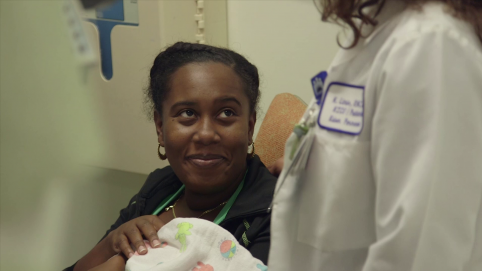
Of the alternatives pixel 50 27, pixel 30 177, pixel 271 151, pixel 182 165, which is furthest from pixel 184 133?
pixel 30 177

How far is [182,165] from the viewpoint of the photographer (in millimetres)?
1070

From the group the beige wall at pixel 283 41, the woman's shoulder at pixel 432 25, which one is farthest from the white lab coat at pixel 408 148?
the beige wall at pixel 283 41

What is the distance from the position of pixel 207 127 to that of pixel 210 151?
49 mm

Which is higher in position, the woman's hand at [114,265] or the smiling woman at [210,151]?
the smiling woman at [210,151]

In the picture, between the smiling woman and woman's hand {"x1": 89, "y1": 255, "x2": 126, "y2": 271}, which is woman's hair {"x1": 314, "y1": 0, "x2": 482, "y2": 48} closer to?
the smiling woman

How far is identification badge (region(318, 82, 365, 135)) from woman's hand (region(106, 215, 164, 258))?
0.50 m

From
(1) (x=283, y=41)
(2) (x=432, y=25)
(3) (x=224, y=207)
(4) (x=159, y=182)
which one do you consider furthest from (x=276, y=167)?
(2) (x=432, y=25)

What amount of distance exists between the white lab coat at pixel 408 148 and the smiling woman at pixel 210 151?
0.40m

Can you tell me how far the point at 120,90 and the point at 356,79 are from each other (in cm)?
115

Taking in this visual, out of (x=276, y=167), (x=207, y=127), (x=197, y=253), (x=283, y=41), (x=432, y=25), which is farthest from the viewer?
(x=283, y=41)

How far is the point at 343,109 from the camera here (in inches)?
22.9

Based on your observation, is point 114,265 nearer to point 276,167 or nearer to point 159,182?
point 159,182

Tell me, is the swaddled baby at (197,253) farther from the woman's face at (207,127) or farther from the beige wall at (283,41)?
the beige wall at (283,41)

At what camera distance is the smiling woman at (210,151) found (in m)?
1.00
